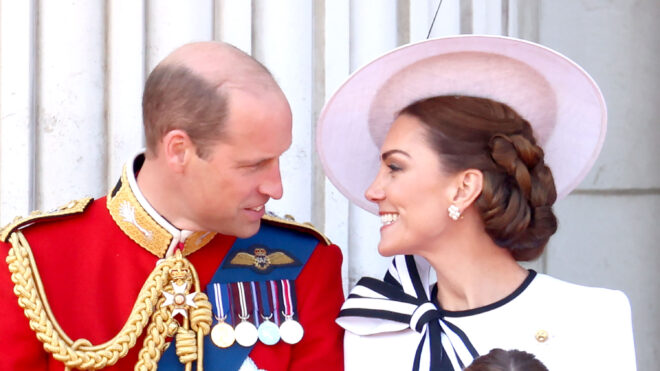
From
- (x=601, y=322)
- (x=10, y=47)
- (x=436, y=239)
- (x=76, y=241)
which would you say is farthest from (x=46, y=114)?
(x=601, y=322)

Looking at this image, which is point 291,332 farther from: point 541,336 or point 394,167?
point 541,336

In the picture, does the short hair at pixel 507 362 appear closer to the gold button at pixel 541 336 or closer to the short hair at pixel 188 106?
the gold button at pixel 541 336

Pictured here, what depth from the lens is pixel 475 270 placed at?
2402 millimetres

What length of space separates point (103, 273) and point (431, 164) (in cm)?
76

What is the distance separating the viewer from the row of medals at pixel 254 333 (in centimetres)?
238

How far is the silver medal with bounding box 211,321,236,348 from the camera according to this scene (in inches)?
93.5

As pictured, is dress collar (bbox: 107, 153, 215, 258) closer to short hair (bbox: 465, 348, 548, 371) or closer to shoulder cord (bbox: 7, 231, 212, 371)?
shoulder cord (bbox: 7, 231, 212, 371)

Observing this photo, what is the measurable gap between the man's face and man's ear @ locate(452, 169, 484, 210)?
0.40 meters

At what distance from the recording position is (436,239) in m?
2.40

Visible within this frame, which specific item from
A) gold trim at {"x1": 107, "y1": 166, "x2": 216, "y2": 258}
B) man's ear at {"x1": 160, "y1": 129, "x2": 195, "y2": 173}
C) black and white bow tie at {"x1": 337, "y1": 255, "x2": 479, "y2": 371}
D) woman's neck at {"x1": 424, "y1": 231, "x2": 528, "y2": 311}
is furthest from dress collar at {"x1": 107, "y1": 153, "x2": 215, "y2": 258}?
woman's neck at {"x1": 424, "y1": 231, "x2": 528, "y2": 311}

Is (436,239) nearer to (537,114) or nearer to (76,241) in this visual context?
(537,114)

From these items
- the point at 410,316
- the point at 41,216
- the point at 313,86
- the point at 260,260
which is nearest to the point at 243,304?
the point at 260,260

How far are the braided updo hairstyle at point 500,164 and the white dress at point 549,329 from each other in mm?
124

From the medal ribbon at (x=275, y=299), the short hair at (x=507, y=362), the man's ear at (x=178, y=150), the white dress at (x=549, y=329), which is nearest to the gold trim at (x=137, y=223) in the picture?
the man's ear at (x=178, y=150)
